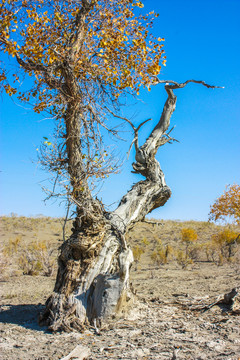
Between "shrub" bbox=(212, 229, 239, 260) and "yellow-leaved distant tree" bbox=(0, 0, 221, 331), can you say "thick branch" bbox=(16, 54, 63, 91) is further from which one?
"shrub" bbox=(212, 229, 239, 260)

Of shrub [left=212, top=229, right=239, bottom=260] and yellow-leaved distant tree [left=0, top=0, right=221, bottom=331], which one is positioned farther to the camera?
shrub [left=212, top=229, right=239, bottom=260]

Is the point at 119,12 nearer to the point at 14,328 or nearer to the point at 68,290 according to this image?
the point at 68,290

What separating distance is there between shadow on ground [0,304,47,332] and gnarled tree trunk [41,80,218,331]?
262 mm

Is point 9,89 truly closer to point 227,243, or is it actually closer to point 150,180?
point 150,180

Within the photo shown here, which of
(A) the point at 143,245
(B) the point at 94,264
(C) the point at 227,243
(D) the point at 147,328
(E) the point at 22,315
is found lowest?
(E) the point at 22,315

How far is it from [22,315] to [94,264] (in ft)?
5.67

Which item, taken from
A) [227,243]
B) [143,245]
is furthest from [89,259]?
[143,245]

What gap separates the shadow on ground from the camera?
219 inches

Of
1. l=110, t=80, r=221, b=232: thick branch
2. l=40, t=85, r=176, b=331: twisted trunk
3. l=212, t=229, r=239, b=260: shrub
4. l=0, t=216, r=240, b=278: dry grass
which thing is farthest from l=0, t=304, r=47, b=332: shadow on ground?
l=212, t=229, r=239, b=260: shrub

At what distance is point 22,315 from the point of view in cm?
→ 615

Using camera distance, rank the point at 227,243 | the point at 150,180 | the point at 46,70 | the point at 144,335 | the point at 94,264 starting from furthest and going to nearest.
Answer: the point at 227,243 < the point at 150,180 < the point at 46,70 < the point at 94,264 < the point at 144,335

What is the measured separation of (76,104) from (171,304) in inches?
163

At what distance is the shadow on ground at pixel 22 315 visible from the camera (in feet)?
18.3

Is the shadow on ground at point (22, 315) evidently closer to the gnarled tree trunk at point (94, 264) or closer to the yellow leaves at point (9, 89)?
the gnarled tree trunk at point (94, 264)
